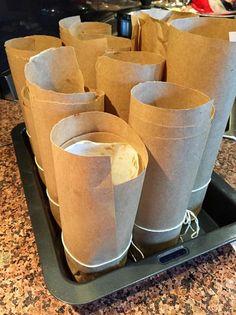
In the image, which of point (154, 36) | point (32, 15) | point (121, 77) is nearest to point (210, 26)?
point (154, 36)

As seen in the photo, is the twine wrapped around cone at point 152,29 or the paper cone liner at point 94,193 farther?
the twine wrapped around cone at point 152,29

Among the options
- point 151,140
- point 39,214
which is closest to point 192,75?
point 151,140

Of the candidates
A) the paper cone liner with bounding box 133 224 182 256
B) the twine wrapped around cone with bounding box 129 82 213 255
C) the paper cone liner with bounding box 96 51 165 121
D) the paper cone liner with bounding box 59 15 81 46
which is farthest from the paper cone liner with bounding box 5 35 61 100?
the paper cone liner with bounding box 133 224 182 256

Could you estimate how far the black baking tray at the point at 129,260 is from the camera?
475mm

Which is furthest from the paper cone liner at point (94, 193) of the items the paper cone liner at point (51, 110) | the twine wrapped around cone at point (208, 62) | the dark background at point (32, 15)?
the dark background at point (32, 15)

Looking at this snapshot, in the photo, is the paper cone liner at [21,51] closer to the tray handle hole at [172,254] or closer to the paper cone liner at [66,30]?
the paper cone liner at [66,30]

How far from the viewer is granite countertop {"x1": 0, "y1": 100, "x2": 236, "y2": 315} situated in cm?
48

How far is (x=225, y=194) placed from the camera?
673 millimetres

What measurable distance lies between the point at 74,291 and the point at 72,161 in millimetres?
213

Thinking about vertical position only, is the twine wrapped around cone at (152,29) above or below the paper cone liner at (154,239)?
above

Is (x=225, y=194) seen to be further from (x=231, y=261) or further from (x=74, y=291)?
(x=74, y=291)

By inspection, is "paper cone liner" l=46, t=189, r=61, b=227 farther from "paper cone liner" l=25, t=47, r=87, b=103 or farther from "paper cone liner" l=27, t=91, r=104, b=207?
"paper cone liner" l=25, t=47, r=87, b=103

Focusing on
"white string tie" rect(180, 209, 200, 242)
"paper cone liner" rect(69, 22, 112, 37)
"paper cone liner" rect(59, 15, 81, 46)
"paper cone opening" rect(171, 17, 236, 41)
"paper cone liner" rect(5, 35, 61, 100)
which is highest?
"paper cone opening" rect(171, 17, 236, 41)

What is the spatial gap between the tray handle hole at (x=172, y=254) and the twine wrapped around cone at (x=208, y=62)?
0.55 feet
